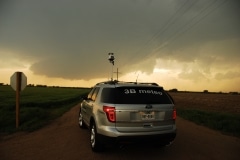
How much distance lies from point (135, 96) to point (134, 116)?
51 centimetres

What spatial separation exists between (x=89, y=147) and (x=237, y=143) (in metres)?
5.01

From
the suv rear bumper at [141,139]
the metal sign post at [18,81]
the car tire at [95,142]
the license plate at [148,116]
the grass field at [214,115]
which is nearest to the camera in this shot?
the suv rear bumper at [141,139]

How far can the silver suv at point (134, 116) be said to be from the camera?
5.97m

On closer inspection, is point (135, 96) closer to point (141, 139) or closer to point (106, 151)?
point (141, 139)

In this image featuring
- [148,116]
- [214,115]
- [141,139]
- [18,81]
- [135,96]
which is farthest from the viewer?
[214,115]

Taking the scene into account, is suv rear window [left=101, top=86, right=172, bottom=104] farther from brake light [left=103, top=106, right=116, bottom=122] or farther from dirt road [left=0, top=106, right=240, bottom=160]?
dirt road [left=0, top=106, right=240, bottom=160]

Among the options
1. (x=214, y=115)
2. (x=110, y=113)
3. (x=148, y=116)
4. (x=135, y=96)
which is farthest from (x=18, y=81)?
(x=214, y=115)

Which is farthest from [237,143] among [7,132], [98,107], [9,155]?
[7,132]

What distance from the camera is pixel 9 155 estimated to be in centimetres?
677

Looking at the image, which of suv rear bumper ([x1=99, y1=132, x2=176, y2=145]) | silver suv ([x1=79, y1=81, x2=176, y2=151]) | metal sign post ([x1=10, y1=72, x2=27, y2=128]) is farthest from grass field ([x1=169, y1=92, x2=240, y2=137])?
metal sign post ([x1=10, y1=72, x2=27, y2=128])

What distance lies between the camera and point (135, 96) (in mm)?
6246

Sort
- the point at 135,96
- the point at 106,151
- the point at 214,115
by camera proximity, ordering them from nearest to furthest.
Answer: the point at 135,96 < the point at 106,151 < the point at 214,115

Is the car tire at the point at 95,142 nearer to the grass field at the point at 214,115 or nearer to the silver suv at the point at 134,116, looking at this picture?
the silver suv at the point at 134,116

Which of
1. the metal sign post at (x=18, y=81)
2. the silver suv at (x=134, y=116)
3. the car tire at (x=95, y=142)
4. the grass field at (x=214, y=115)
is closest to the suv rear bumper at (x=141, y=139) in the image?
the silver suv at (x=134, y=116)
